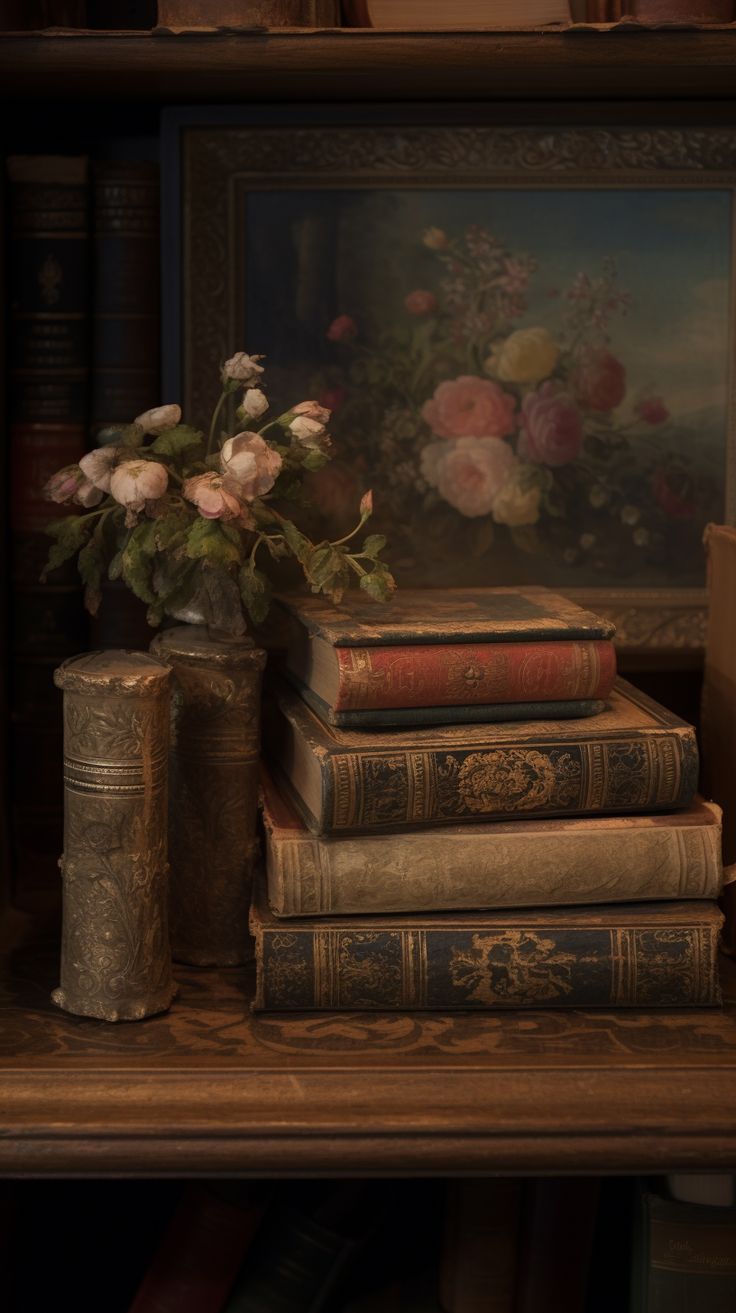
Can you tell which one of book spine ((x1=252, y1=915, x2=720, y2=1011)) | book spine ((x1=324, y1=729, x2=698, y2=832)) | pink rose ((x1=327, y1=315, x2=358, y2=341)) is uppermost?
pink rose ((x1=327, y1=315, x2=358, y2=341))

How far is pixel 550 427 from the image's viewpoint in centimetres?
129

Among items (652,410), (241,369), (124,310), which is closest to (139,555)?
(241,369)

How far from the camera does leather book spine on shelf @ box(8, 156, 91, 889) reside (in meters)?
1.23

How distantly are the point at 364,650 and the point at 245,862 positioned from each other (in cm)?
20

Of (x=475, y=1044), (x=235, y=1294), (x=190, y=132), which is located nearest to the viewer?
(x=475, y=1044)

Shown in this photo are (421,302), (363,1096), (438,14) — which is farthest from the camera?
(421,302)

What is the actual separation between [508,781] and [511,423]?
1.31 ft

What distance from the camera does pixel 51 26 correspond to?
46.2 inches


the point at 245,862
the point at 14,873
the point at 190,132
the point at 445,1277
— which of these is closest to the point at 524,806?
the point at 245,862

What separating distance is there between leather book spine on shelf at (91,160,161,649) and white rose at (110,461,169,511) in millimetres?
233

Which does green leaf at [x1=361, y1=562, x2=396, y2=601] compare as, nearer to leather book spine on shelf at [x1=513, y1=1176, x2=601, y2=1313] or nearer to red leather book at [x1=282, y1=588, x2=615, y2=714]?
red leather book at [x1=282, y1=588, x2=615, y2=714]

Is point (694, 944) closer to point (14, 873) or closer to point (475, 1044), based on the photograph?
point (475, 1044)

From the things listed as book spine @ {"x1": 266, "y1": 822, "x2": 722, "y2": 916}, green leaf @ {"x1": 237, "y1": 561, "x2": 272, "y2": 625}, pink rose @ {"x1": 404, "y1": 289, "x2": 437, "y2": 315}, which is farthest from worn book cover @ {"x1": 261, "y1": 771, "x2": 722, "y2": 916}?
pink rose @ {"x1": 404, "y1": 289, "x2": 437, "y2": 315}

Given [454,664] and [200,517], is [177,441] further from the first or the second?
[454,664]
